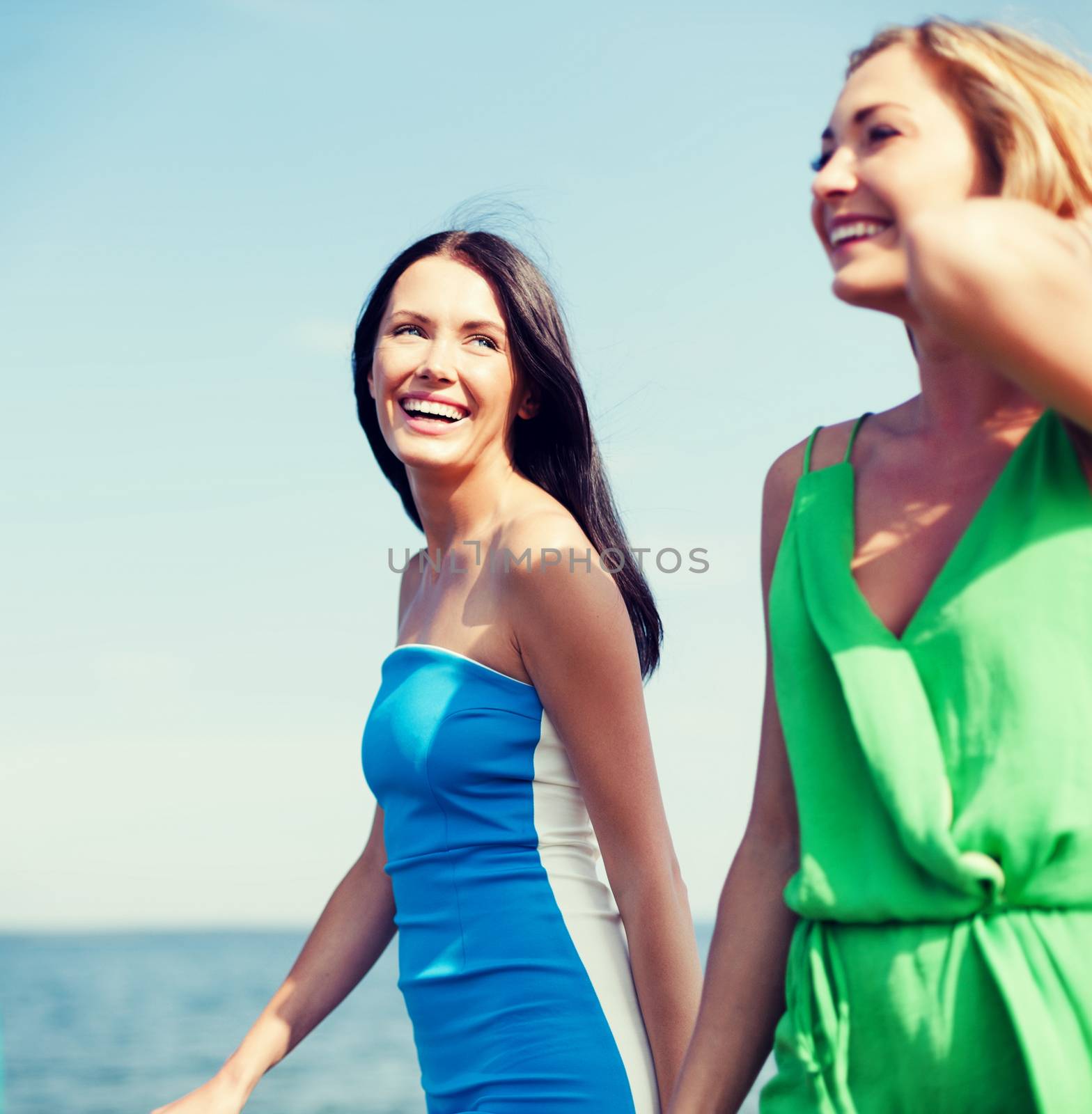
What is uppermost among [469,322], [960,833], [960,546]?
[469,322]

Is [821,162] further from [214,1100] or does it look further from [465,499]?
[214,1100]

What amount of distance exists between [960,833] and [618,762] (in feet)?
3.69

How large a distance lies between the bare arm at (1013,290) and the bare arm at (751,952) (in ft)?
1.60

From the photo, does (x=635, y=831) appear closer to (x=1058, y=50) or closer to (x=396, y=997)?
(x=1058, y=50)

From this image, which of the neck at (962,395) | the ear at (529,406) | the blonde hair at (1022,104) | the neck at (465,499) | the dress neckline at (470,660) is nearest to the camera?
the blonde hair at (1022,104)

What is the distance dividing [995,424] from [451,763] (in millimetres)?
1189

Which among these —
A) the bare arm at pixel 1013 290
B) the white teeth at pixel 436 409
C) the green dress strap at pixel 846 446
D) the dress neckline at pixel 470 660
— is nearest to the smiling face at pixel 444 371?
the white teeth at pixel 436 409

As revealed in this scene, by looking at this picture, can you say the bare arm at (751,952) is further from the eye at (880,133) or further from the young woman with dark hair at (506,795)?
the young woman with dark hair at (506,795)

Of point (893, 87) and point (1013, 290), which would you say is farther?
point (893, 87)

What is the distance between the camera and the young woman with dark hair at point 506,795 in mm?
2242

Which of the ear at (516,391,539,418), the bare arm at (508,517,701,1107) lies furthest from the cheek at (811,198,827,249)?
the ear at (516,391,539,418)

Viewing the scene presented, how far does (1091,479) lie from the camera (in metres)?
1.30

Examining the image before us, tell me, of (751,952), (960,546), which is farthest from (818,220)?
(751,952)

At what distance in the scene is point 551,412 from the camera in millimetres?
2809
